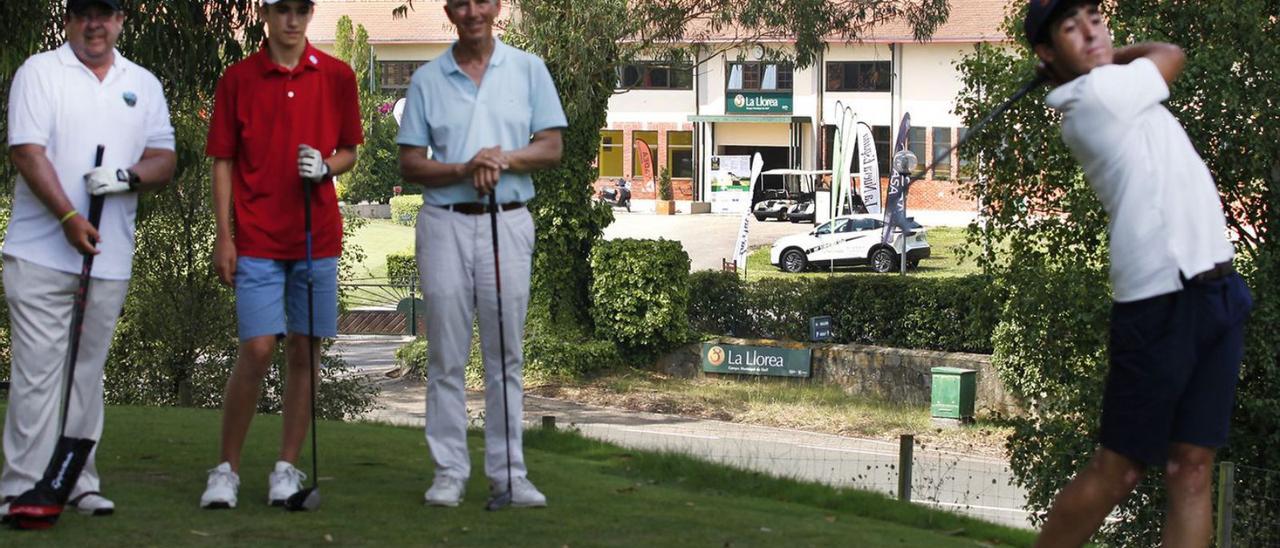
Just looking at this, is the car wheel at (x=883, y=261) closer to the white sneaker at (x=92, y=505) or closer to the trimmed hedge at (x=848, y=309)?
the trimmed hedge at (x=848, y=309)

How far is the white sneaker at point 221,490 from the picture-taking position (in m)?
5.64

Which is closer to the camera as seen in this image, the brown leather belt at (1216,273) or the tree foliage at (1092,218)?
the brown leather belt at (1216,273)

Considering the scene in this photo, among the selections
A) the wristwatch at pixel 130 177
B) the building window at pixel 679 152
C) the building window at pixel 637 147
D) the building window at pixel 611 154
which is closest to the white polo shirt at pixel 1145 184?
the wristwatch at pixel 130 177

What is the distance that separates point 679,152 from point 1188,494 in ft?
211

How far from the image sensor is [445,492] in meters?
5.88

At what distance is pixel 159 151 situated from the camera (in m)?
5.62

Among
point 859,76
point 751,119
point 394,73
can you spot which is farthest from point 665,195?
point 394,73

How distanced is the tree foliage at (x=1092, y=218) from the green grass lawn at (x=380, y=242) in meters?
29.6

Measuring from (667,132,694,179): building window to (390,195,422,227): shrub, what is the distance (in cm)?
1053

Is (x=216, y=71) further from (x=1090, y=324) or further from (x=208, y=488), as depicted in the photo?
(x=1090, y=324)

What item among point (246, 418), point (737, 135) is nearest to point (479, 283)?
point (246, 418)

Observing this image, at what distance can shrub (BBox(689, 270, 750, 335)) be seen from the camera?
98.4 ft

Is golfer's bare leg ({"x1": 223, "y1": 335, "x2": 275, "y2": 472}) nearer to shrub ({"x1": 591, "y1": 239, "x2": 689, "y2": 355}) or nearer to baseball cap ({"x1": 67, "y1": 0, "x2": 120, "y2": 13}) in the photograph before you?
baseball cap ({"x1": 67, "y1": 0, "x2": 120, "y2": 13})

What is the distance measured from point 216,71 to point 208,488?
613 centimetres
